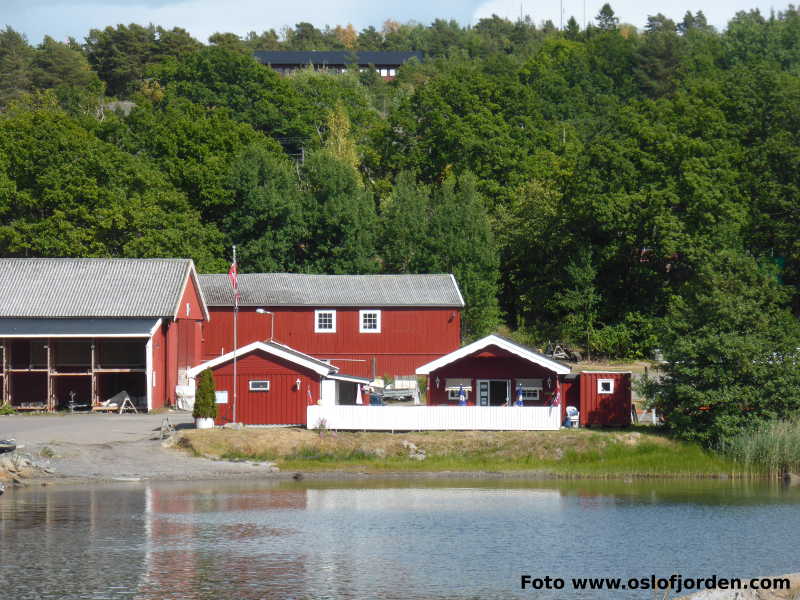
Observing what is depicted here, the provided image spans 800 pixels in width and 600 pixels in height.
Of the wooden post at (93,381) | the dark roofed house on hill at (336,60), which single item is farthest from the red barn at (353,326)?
the dark roofed house on hill at (336,60)

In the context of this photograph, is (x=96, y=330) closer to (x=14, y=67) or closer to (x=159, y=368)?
(x=159, y=368)

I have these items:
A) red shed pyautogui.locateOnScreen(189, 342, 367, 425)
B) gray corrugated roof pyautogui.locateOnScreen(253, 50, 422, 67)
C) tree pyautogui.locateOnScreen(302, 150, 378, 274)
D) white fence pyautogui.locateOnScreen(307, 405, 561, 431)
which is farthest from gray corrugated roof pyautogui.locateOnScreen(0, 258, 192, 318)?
gray corrugated roof pyautogui.locateOnScreen(253, 50, 422, 67)

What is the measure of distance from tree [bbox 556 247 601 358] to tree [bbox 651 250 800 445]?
2818 centimetres

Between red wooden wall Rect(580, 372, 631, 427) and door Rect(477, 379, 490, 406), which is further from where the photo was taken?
door Rect(477, 379, 490, 406)

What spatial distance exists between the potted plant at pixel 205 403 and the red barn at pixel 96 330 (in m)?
10.4

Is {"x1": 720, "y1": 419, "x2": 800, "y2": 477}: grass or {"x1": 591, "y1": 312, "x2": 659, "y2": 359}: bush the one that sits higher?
{"x1": 591, "y1": 312, "x2": 659, "y2": 359}: bush

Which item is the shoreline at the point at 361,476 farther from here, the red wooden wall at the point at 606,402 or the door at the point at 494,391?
the door at the point at 494,391

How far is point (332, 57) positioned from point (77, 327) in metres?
130

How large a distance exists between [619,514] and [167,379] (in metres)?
31.3

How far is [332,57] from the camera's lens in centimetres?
18462

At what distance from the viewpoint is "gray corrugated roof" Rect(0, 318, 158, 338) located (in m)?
60.4

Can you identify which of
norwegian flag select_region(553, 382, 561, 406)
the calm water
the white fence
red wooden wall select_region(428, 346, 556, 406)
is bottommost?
the calm water

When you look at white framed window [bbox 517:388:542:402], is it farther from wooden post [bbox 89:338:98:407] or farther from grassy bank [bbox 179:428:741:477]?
wooden post [bbox 89:338:98:407]

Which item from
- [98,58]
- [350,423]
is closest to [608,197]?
[350,423]
